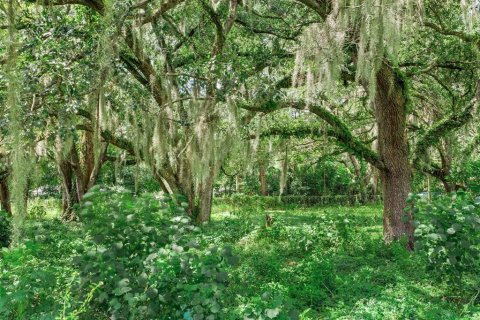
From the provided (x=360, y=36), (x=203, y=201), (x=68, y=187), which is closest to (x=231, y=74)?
(x=360, y=36)

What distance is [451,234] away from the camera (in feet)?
11.0

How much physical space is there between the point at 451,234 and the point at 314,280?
1223 mm

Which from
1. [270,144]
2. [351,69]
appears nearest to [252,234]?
[270,144]

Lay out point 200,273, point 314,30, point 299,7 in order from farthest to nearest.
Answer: point 299,7, point 314,30, point 200,273

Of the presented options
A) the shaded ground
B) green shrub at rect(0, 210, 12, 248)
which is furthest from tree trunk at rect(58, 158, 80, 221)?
the shaded ground

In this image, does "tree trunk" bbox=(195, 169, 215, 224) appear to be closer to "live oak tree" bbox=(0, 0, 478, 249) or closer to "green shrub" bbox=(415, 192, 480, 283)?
"live oak tree" bbox=(0, 0, 478, 249)

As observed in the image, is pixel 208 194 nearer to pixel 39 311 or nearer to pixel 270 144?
pixel 270 144

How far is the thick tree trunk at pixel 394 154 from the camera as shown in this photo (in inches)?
232

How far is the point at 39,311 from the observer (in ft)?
9.04

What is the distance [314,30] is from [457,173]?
6.32 meters

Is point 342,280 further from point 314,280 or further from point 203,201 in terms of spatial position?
point 203,201

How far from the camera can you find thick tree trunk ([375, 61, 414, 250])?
5891 mm

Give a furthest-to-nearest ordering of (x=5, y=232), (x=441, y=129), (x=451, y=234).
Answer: (x=5, y=232) → (x=441, y=129) → (x=451, y=234)

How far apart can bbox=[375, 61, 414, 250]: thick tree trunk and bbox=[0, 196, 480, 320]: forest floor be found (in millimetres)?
388
